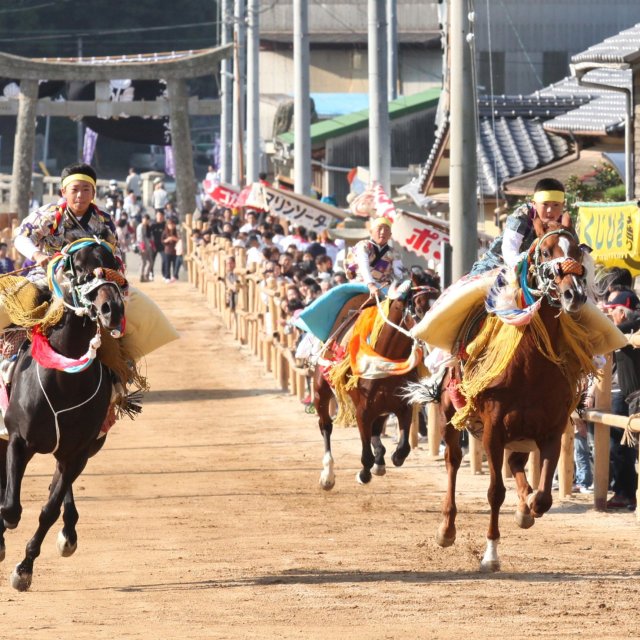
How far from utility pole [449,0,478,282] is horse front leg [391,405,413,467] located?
2.61 meters

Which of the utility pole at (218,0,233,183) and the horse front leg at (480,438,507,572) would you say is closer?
the horse front leg at (480,438,507,572)

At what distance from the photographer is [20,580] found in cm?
1030

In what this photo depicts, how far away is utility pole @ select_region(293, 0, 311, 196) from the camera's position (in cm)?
2811

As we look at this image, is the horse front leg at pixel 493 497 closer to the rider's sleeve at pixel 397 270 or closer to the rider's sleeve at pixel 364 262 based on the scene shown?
the rider's sleeve at pixel 364 262

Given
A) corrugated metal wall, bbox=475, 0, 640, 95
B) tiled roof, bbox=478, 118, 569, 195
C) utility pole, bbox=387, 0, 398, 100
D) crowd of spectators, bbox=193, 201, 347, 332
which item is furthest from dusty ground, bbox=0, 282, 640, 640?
corrugated metal wall, bbox=475, 0, 640, 95

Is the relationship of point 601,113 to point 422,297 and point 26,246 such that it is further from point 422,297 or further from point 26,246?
point 26,246

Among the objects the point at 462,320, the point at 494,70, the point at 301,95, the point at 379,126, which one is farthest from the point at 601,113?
the point at 494,70

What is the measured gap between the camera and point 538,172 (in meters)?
24.2

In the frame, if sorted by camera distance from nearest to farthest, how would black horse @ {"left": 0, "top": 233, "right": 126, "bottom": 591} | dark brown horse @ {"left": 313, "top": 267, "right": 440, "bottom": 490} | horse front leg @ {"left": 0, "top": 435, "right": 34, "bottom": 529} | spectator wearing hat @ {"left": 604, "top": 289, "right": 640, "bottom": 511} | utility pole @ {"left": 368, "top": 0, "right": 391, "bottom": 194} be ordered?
black horse @ {"left": 0, "top": 233, "right": 126, "bottom": 591} < horse front leg @ {"left": 0, "top": 435, "right": 34, "bottom": 529} < spectator wearing hat @ {"left": 604, "top": 289, "right": 640, "bottom": 511} < dark brown horse @ {"left": 313, "top": 267, "right": 440, "bottom": 490} < utility pole @ {"left": 368, "top": 0, "right": 391, "bottom": 194}

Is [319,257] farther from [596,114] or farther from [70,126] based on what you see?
[70,126]

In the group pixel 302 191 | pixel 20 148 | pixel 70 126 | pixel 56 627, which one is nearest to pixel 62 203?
pixel 56 627

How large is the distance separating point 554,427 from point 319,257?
12.3 meters

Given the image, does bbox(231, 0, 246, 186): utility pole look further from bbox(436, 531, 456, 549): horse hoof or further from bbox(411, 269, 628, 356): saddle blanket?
bbox(436, 531, 456, 549): horse hoof

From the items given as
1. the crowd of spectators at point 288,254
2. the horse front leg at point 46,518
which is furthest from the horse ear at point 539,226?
the crowd of spectators at point 288,254
